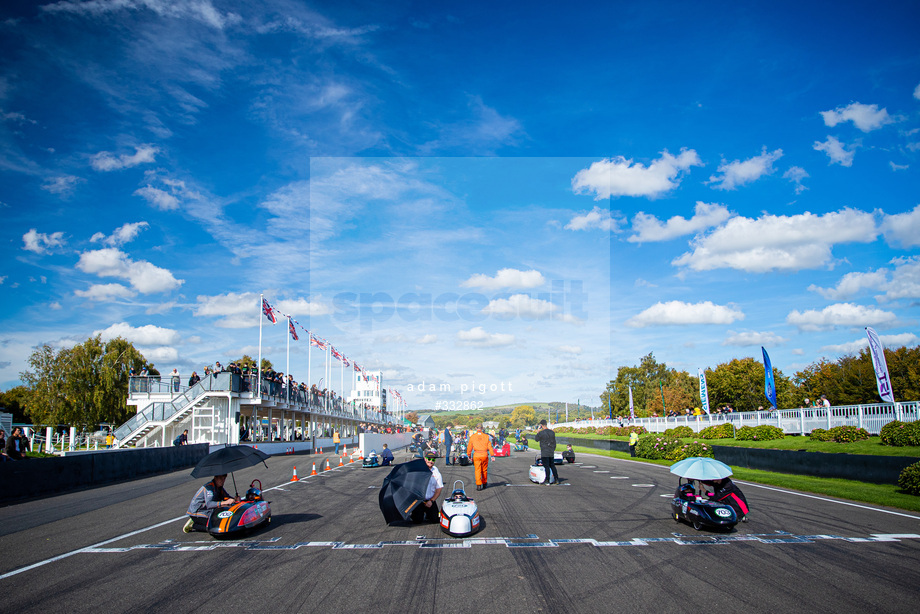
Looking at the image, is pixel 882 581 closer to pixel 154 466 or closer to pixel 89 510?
pixel 89 510

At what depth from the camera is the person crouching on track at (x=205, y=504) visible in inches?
397

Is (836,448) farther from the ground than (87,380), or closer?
closer

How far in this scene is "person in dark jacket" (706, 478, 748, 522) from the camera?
33.7ft

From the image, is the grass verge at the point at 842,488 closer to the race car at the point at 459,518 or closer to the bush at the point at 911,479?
the bush at the point at 911,479

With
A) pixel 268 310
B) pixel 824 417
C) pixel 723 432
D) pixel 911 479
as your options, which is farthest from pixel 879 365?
pixel 268 310

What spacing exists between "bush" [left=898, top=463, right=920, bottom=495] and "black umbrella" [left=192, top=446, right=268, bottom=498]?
15.2 m

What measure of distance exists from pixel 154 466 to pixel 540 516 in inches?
791

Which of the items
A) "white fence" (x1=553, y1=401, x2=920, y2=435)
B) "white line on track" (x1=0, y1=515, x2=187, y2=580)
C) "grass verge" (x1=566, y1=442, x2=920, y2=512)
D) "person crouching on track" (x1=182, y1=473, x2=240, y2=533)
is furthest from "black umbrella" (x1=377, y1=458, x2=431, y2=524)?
"white fence" (x1=553, y1=401, x2=920, y2=435)

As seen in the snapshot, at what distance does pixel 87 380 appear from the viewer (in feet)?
191

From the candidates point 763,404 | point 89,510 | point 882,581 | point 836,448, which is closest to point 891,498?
point 882,581

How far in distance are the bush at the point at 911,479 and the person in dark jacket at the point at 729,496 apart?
6.72m

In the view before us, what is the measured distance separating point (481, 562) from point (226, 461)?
490 centimetres

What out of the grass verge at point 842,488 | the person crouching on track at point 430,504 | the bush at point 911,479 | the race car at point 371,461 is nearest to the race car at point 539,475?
the grass verge at point 842,488

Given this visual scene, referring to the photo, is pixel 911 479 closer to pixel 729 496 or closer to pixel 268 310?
pixel 729 496
